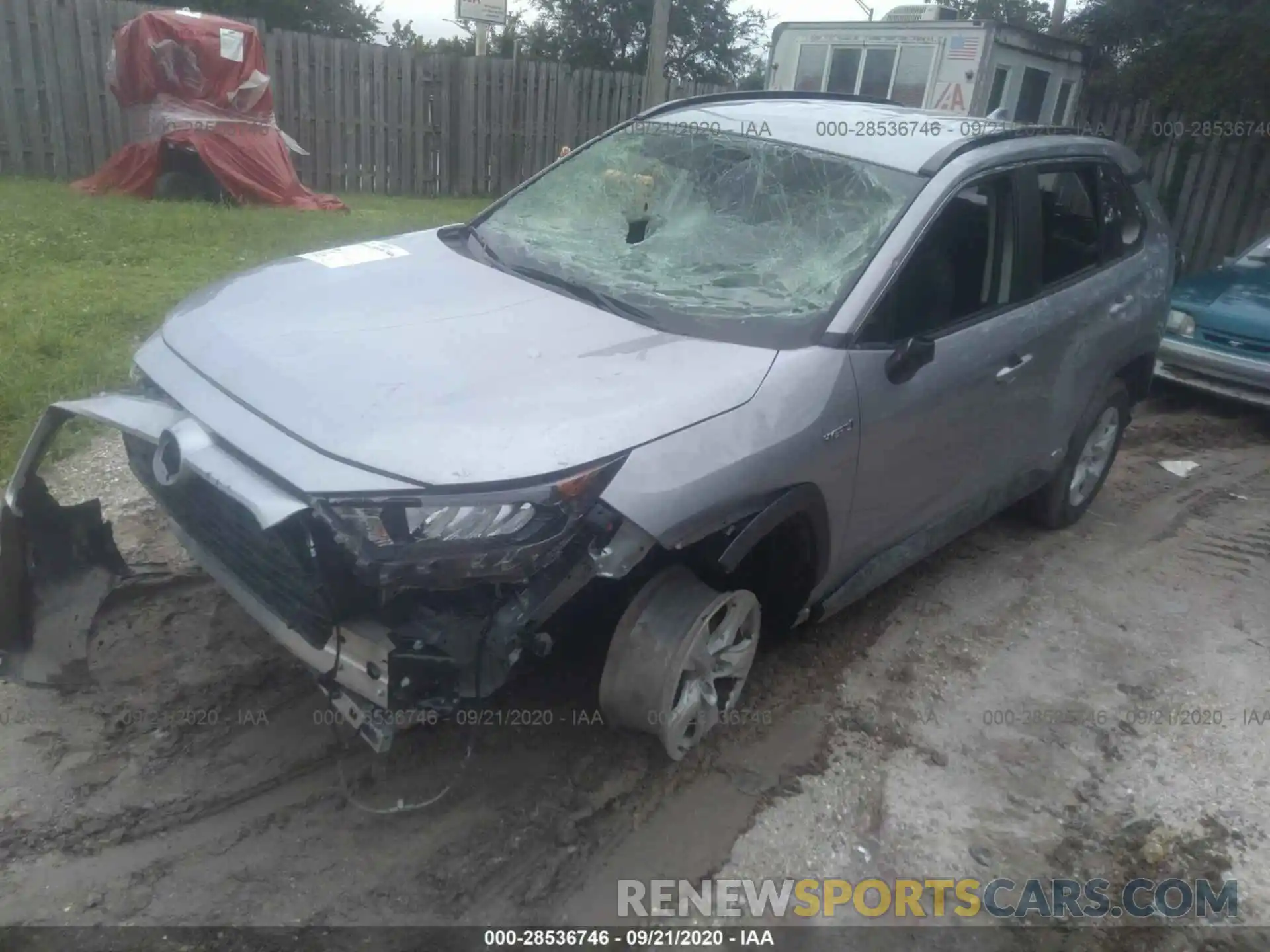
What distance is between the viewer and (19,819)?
2715 millimetres

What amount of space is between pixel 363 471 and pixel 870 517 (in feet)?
5.86

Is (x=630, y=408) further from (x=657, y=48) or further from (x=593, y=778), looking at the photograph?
(x=657, y=48)

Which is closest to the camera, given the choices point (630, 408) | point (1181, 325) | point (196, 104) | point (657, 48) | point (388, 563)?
point (388, 563)

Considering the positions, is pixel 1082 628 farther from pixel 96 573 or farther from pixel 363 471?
pixel 96 573

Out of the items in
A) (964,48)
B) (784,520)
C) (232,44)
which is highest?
(964,48)

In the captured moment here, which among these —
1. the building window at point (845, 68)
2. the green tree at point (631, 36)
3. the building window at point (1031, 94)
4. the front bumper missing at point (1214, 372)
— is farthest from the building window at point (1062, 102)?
the green tree at point (631, 36)

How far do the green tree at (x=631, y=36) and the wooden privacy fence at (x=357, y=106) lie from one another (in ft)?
36.1

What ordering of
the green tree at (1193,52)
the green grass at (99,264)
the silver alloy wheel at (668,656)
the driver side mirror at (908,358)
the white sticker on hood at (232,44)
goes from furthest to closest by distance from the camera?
the white sticker on hood at (232,44)
the green tree at (1193,52)
the green grass at (99,264)
the driver side mirror at (908,358)
the silver alloy wheel at (668,656)

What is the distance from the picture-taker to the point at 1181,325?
Result: 294 inches

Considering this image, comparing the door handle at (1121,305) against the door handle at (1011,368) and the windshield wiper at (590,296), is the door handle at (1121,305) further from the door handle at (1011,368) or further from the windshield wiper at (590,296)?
the windshield wiper at (590,296)

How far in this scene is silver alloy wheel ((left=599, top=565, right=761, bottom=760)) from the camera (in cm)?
282

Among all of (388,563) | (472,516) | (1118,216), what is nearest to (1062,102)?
(1118,216)

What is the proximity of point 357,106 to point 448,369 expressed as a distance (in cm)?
1095

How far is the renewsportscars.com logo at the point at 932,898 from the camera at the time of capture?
8.89 feet
